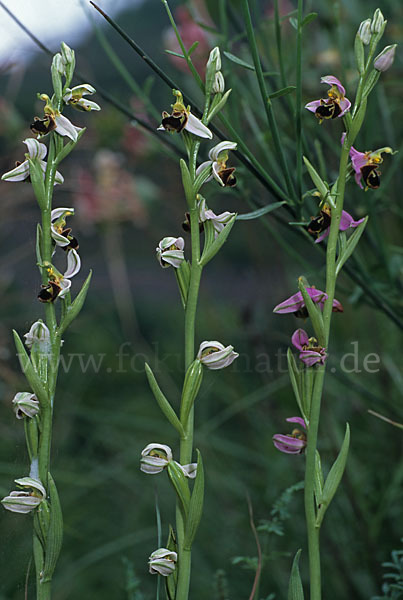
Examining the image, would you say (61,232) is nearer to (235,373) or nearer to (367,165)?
(367,165)

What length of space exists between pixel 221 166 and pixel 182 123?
35 millimetres

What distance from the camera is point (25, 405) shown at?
0.37m

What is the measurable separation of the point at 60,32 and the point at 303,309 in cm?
43

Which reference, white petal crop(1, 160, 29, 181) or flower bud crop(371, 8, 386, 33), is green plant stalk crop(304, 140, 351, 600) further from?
white petal crop(1, 160, 29, 181)

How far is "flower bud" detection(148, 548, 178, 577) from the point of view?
345mm

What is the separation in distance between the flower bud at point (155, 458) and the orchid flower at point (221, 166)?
0.16m

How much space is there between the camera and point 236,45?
834 mm

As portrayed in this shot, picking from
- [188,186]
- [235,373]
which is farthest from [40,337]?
[235,373]

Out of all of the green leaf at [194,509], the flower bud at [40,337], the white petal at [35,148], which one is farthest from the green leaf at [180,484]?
the white petal at [35,148]

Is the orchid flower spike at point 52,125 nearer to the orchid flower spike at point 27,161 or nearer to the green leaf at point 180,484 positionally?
the orchid flower spike at point 27,161

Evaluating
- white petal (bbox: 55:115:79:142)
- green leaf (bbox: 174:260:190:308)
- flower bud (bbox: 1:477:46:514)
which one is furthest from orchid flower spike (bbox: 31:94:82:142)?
flower bud (bbox: 1:477:46:514)

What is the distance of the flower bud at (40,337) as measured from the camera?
1.19ft

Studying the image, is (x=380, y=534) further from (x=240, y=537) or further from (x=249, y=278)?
(x=249, y=278)

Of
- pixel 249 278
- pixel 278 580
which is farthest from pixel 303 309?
pixel 249 278
